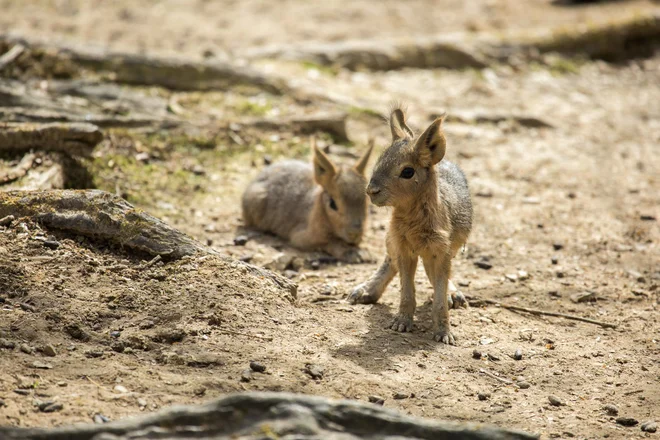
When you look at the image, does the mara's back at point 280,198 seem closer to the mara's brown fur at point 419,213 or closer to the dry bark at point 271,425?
the mara's brown fur at point 419,213

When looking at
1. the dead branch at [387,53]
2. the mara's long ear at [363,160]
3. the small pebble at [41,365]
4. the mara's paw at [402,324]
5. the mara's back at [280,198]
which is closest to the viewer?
the small pebble at [41,365]

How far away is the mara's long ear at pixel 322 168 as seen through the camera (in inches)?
295

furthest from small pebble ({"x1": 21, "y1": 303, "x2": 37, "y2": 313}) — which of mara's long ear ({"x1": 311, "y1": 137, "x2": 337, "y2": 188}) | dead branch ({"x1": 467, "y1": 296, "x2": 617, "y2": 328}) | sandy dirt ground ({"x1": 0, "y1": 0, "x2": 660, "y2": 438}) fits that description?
mara's long ear ({"x1": 311, "y1": 137, "x2": 337, "y2": 188})

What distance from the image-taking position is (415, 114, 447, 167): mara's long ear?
5.08m

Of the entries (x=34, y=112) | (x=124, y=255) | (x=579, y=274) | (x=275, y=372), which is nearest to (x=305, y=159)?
(x=34, y=112)

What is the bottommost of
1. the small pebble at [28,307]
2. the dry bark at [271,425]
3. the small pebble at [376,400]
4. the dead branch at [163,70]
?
the small pebble at [376,400]

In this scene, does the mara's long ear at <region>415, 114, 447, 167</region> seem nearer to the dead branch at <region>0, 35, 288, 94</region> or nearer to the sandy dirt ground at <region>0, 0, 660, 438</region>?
the sandy dirt ground at <region>0, 0, 660, 438</region>

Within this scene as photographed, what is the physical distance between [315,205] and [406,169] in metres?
2.69

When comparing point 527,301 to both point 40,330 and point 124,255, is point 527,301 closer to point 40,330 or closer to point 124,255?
point 124,255

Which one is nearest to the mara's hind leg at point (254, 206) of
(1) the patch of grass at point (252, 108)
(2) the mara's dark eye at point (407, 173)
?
(1) the patch of grass at point (252, 108)

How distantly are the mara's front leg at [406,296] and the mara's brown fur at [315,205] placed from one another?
173 centimetres

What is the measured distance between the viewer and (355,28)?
42.3 feet

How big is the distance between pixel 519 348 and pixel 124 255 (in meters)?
2.66

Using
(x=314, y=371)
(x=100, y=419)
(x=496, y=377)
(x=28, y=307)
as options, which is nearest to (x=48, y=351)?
(x=28, y=307)
